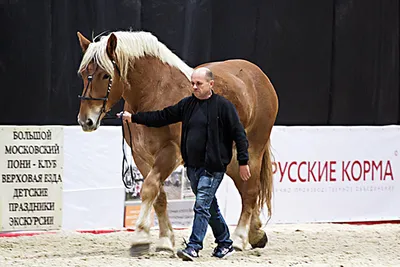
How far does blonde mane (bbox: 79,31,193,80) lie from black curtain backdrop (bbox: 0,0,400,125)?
1.69m

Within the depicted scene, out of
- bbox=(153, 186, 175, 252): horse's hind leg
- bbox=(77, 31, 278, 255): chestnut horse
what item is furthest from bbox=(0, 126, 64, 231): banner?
bbox=(153, 186, 175, 252): horse's hind leg

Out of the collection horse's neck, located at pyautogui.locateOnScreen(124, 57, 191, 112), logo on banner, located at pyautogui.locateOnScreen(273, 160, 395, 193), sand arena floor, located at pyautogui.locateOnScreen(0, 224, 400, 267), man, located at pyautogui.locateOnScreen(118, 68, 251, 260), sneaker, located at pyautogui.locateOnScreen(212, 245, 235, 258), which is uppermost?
horse's neck, located at pyautogui.locateOnScreen(124, 57, 191, 112)

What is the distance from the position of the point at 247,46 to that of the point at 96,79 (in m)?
3.07

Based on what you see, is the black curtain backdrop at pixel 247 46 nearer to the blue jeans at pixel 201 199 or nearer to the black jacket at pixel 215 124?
the black jacket at pixel 215 124

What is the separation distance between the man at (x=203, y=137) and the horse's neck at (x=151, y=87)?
11.1 inches

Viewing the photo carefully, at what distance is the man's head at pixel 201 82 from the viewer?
6.02 meters

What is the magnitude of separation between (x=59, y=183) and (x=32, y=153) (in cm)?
39

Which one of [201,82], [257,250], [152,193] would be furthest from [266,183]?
[201,82]

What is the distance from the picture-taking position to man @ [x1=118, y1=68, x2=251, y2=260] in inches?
239

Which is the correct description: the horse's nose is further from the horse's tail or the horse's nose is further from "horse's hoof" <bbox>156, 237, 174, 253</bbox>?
the horse's tail

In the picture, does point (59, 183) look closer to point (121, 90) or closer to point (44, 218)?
point (44, 218)

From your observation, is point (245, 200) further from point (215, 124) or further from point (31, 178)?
point (31, 178)

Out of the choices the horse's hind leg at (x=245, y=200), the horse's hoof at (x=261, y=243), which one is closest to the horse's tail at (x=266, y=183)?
the horse's hind leg at (x=245, y=200)

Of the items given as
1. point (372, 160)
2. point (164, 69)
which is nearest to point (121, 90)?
point (164, 69)
